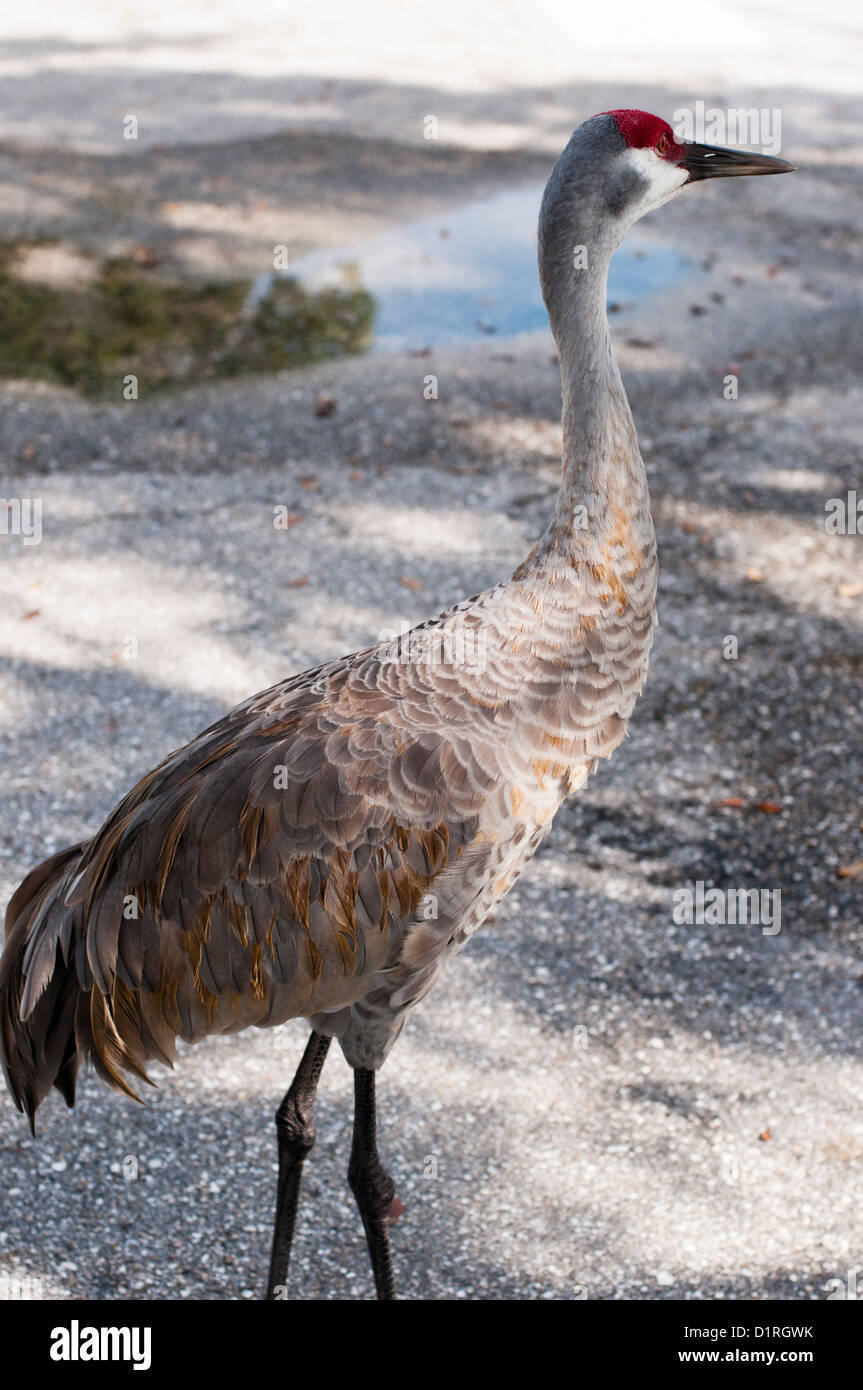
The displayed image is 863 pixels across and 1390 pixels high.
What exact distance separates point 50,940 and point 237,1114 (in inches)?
39.7

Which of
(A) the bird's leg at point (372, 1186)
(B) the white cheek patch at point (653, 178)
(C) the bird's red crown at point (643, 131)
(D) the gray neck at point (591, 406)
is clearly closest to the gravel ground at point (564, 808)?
(A) the bird's leg at point (372, 1186)

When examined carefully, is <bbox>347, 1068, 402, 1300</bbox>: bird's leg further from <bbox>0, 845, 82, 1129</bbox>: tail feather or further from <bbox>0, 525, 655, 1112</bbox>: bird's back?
<bbox>0, 845, 82, 1129</bbox>: tail feather

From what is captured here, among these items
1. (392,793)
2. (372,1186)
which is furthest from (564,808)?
(392,793)

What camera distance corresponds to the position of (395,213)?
9359 millimetres

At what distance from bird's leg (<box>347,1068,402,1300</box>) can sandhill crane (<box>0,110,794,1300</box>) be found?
0.07 m

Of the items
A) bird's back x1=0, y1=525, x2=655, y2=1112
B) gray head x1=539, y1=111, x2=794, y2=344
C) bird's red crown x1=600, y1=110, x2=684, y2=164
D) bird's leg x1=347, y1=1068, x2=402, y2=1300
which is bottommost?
bird's leg x1=347, y1=1068, x2=402, y2=1300

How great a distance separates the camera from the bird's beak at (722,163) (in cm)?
321

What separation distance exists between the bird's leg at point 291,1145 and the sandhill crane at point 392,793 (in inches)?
5.1

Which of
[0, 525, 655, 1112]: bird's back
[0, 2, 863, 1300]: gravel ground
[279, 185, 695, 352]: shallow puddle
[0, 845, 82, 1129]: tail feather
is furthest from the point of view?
[279, 185, 695, 352]: shallow puddle

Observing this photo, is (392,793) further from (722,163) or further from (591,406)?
(722,163)

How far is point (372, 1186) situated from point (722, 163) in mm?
2568

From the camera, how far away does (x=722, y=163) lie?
10.7 feet

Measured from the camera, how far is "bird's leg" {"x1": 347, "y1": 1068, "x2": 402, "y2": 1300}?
329 centimetres

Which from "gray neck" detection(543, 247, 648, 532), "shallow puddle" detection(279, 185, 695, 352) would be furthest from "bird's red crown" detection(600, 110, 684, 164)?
→ "shallow puddle" detection(279, 185, 695, 352)
